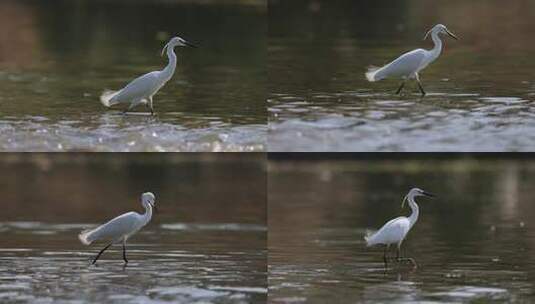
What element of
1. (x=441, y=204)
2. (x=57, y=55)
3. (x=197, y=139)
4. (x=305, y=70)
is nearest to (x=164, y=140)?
(x=197, y=139)

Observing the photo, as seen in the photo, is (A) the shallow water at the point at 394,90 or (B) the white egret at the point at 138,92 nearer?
(A) the shallow water at the point at 394,90

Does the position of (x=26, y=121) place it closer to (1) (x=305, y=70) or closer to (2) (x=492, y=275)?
(1) (x=305, y=70)

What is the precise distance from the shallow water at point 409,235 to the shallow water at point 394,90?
0.72m

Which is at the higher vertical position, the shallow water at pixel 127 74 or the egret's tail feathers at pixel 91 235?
the shallow water at pixel 127 74

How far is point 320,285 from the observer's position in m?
6.49

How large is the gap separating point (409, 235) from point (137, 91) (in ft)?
8.23

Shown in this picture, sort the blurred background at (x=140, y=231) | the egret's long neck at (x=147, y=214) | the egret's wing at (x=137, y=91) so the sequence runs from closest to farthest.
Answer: the blurred background at (x=140, y=231)
the egret's wing at (x=137, y=91)
the egret's long neck at (x=147, y=214)

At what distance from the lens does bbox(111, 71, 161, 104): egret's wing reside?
707 centimetres

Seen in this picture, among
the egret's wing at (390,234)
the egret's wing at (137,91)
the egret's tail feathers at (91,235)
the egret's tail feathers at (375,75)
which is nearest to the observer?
the egret's wing at (137,91)

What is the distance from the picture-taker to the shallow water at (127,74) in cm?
683

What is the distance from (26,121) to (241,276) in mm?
1470

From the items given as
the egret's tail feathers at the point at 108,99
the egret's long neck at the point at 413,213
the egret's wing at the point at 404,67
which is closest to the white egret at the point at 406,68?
the egret's wing at the point at 404,67

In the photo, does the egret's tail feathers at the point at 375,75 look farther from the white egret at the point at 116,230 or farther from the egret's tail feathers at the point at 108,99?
the white egret at the point at 116,230

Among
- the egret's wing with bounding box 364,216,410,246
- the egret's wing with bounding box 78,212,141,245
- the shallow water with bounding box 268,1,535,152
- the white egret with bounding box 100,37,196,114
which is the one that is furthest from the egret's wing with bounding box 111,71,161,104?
the egret's wing with bounding box 364,216,410,246
